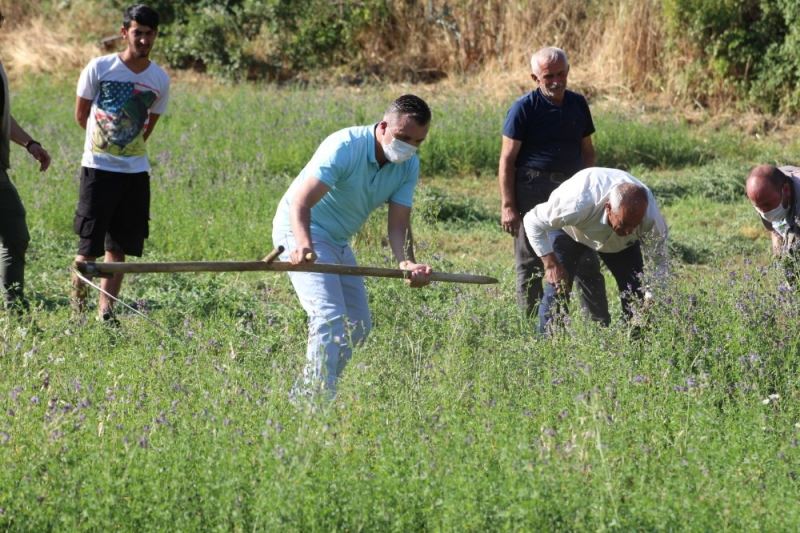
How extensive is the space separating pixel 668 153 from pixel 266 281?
6.84 meters

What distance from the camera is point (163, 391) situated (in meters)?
5.18

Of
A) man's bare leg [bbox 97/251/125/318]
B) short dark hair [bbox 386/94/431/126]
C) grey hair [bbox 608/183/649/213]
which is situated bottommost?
man's bare leg [bbox 97/251/125/318]

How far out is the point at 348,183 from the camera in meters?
5.45

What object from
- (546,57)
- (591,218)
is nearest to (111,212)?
(546,57)

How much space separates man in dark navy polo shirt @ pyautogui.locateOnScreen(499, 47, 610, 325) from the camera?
7043 millimetres

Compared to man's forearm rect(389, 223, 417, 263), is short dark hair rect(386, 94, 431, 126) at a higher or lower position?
higher

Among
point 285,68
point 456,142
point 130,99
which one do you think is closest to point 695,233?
point 456,142

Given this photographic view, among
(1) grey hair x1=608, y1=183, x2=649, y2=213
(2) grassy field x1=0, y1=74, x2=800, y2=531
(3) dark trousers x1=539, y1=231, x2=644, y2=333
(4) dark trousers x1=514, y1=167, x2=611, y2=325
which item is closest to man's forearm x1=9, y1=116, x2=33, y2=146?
(2) grassy field x1=0, y1=74, x2=800, y2=531

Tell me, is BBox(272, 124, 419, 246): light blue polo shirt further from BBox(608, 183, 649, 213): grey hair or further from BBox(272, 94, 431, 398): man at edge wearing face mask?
BBox(608, 183, 649, 213): grey hair

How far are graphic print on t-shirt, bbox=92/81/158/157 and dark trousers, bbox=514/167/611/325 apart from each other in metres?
2.16

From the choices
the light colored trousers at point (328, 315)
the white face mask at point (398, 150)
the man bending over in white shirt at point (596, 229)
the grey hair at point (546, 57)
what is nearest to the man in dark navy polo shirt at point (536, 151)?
the grey hair at point (546, 57)

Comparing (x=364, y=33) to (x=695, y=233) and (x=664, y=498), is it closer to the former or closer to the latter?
(x=695, y=233)

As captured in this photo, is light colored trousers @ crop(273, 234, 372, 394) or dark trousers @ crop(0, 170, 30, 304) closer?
light colored trousers @ crop(273, 234, 372, 394)

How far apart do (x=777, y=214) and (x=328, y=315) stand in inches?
95.1
